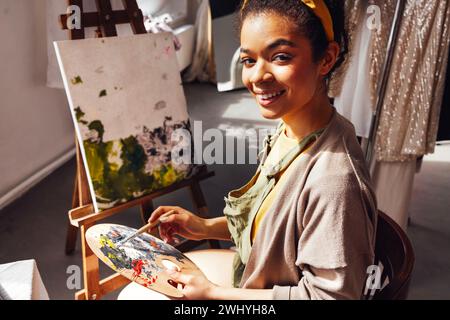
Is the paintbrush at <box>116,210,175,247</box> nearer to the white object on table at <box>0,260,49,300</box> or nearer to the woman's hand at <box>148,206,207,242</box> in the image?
the woman's hand at <box>148,206,207,242</box>

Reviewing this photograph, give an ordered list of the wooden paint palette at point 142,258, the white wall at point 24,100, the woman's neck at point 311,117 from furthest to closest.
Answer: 1. the white wall at point 24,100
2. the wooden paint palette at point 142,258
3. the woman's neck at point 311,117

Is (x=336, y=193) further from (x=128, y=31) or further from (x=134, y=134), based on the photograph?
(x=128, y=31)

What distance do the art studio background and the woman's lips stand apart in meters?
0.38

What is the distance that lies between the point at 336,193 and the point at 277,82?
0.70 feet

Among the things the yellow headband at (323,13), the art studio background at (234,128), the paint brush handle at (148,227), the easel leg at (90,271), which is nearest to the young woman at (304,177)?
the yellow headband at (323,13)

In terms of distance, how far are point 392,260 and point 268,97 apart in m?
0.39

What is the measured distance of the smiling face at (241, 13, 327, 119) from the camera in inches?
28.8

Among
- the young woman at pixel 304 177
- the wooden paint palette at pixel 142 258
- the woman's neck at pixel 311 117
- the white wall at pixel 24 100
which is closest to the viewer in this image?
the young woman at pixel 304 177

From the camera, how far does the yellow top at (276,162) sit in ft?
2.73

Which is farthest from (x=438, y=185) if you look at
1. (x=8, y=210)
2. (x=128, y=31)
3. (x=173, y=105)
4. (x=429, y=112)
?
(x=8, y=210)

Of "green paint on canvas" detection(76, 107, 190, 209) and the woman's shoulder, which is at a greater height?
the woman's shoulder

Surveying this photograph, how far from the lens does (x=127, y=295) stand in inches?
43.2

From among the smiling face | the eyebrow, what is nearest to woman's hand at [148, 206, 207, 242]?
the smiling face

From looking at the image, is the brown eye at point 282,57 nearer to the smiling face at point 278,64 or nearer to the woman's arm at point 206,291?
the smiling face at point 278,64
